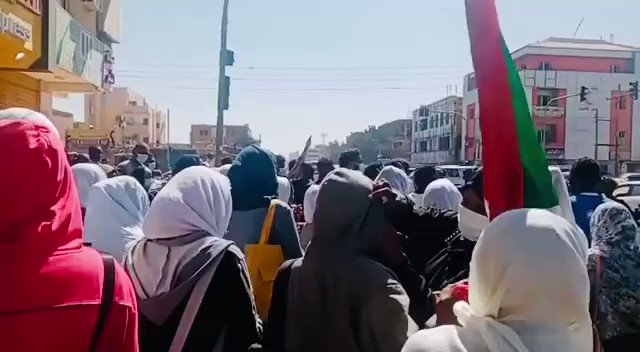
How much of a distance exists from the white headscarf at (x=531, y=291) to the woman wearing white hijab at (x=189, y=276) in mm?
1206

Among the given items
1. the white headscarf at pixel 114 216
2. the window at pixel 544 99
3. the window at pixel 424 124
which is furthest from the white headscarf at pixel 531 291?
the window at pixel 424 124

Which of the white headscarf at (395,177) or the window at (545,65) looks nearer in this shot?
the white headscarf at (395,177)

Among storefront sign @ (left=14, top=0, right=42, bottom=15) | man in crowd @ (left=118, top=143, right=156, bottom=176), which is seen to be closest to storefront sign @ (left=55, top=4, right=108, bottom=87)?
storefront sign @ (left=14, top=0, right=42, bottom=15)

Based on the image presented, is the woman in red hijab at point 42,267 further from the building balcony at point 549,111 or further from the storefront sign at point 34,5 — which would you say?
the building balcony at point 549,111

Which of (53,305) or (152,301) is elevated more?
(53,305)

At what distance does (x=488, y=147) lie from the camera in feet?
8.54

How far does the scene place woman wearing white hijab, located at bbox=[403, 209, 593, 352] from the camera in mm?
1934

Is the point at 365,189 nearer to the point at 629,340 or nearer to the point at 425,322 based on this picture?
the point at 425,322

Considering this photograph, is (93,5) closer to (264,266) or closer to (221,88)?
(221,88)

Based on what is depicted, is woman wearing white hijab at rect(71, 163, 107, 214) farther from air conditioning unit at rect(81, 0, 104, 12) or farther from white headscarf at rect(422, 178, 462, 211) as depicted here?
air conditioning unit at rect(81, 0, 104, 12)

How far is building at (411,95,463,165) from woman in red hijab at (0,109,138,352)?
61358 mm

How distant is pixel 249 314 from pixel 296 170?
7.14 meters

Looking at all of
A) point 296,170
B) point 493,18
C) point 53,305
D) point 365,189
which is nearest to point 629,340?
point 365,189

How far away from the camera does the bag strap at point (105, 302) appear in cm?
197
